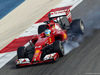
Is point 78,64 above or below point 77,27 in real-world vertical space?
below

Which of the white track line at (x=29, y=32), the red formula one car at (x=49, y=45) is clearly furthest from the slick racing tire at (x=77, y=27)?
the white track line at (x=29, y=32)

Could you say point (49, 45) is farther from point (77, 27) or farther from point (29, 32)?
point (29, 32)

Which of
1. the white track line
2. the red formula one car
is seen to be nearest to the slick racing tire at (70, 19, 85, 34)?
the red formula one car

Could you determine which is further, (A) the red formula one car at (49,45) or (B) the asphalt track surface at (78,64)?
(A) the red formula one car at (49,45)

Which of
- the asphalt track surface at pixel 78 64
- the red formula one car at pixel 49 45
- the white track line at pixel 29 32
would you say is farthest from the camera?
the white track line at pixel 29 32

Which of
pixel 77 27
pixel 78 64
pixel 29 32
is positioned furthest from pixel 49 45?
pixel 29 32

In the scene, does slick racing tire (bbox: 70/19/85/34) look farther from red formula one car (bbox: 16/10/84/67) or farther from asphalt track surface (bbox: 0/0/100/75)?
A: asphalt track surface (bbox: 0/0/100/75)

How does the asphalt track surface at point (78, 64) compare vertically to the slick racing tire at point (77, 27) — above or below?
below

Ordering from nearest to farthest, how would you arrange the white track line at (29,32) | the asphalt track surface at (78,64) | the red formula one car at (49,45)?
the asphalt track surface at (78,64), the red formula one car at (49,45), the white track line at (29,32)

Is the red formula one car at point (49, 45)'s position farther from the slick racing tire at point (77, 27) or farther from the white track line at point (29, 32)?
the white track line at point (29, 32)

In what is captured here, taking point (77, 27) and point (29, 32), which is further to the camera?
point (29, 32)

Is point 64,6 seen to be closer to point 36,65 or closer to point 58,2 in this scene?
point 58,2

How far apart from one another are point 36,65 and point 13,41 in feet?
17.5

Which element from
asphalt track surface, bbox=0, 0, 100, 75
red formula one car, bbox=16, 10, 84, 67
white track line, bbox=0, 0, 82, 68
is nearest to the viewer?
asphalt track surface, bbox=0, 0, 100, 75
